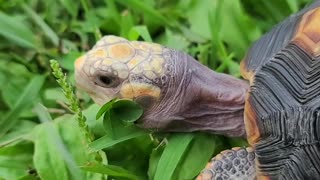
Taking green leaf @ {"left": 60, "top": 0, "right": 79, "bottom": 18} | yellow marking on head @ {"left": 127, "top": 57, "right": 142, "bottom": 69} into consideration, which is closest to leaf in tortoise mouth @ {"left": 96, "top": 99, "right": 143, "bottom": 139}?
yellow marking on head @ {"left": 127, "top": 57, "right": 142, "bottom": 69}

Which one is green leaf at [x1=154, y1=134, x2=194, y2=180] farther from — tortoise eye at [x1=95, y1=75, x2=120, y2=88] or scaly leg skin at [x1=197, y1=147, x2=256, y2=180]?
tortoise eye at [x1=95, y1=75, x2=120, y2=88]

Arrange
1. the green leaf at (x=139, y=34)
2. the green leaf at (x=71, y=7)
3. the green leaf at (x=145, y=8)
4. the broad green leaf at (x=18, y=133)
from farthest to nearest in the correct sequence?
the green leaf at (x=71, y=7), the green leaf at (x=145, y=8), the green leaf at (x=139, y=34), the broad green leaf at (x=18, y=133)

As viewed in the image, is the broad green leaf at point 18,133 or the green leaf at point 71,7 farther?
the green leaf at point 71,7

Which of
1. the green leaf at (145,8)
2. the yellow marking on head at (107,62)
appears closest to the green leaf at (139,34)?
the green leaf at (145,8)

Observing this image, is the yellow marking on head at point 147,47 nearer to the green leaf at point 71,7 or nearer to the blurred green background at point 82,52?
the blurred green background at point 82,52

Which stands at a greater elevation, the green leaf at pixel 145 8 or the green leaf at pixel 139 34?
the green leaf at pixel 145 8

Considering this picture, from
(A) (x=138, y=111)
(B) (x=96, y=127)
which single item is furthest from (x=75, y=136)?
(A) (x=138, y=111)

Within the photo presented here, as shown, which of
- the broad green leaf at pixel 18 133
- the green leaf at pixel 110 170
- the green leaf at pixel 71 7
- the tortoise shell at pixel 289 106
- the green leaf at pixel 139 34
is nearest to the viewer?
the tortoise shell at pixel 289 106
